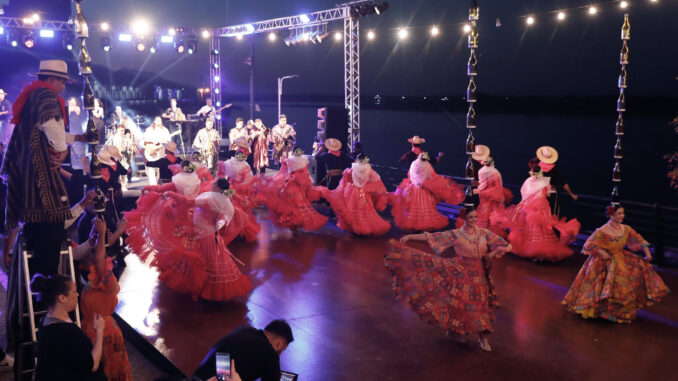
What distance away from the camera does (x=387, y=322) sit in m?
5.84

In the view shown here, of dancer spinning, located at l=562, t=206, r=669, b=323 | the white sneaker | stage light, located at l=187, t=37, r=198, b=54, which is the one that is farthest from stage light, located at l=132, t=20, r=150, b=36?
dancer spinning, located at l=562, t=206, r=669, b=323

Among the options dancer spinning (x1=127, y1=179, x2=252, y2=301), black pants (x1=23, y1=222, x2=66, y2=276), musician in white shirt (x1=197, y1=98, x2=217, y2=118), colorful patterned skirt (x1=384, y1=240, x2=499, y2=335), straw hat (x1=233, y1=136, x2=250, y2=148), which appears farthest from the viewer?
musician in white shirt (x1=197, y1=98, x2=217, y2=118)

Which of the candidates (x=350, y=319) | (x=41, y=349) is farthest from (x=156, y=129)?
(x=41, y=349)

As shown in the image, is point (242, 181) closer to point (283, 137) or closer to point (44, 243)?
point (44, 243)

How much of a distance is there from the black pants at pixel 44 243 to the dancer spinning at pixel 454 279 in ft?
8.45

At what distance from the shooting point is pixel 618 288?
5.79 metres

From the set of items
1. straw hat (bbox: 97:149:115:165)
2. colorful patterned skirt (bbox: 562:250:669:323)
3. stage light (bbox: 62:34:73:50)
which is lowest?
colorful patterned skirt (bbox: 562:250:669:323)

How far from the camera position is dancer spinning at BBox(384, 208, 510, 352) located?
506 centimetres

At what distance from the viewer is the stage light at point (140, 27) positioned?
54.3 feet

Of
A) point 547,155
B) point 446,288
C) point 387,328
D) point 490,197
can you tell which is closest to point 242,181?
point 490,197

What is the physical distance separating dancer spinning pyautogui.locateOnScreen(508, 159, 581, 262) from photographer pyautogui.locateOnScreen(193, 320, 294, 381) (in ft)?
17.7

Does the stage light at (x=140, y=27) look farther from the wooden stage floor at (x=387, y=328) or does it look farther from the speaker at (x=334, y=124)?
the wooden stage floor at (x=387, y=328)

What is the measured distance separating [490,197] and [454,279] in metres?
4.02

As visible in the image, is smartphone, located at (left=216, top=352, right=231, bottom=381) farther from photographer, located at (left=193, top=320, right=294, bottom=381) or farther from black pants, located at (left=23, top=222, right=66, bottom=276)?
black pants, located at (left=23, top=222, right=66, bottom=276)
